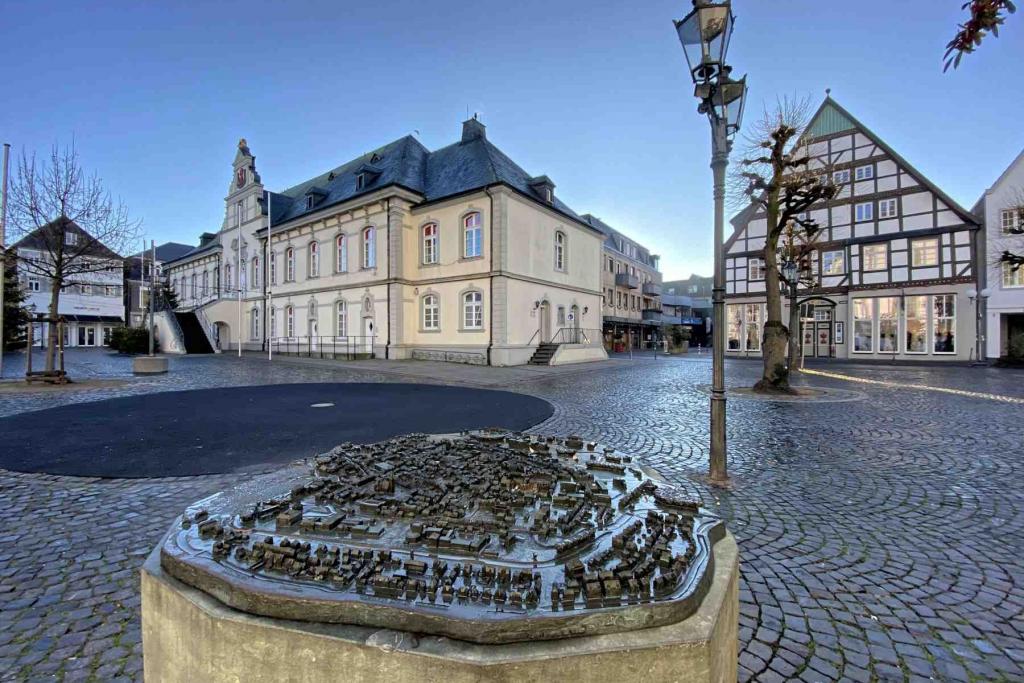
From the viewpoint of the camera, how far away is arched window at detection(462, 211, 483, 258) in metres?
23.6

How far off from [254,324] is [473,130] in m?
22.9

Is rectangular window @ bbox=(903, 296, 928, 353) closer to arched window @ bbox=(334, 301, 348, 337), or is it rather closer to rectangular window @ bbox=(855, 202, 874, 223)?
rectangular window @ bbox=(855, 202, 874, 223)

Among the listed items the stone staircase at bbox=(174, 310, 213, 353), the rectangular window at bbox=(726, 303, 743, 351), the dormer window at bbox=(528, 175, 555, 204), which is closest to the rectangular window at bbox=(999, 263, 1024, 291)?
the rectangular window at bbox=(726, 303, 743, 351)

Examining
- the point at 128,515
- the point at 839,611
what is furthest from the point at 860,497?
the point at 128,515

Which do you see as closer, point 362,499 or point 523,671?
point 523,671

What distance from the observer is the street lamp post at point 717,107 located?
5066mm

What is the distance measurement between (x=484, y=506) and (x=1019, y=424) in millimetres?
10964

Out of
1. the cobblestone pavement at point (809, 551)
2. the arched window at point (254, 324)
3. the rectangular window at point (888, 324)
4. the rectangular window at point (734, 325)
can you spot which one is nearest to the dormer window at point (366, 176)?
the arched window at point (254, 324)

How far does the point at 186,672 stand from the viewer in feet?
5.88

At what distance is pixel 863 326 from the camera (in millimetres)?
30562

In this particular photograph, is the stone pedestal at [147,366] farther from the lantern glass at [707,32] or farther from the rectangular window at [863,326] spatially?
the rectangular window at [863,326]

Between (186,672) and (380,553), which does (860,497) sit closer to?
(380,553)

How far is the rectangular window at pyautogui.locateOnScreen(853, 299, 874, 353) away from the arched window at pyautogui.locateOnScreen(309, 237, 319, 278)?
35075mm

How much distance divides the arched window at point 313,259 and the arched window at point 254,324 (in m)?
8.58
